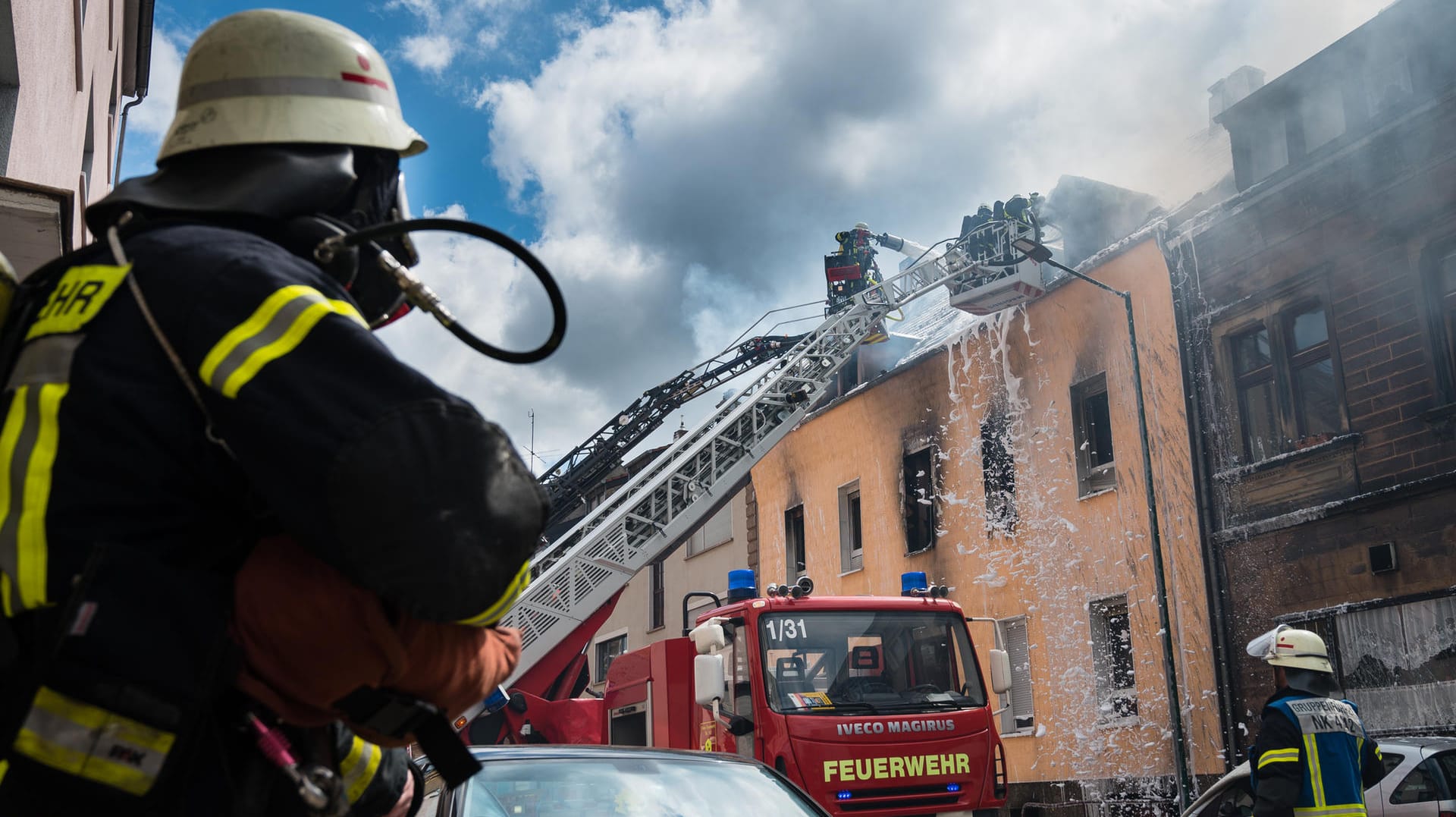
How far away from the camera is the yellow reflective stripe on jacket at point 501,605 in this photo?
1247 mm

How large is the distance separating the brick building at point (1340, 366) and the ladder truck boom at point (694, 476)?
10.8 ft

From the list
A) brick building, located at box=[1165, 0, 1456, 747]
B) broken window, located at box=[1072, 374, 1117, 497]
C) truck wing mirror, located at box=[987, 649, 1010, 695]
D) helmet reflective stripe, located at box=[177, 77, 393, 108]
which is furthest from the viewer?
broken window, located at box=[1072, 374, 1117, 497]

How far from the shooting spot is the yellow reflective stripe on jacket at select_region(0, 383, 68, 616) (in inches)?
46.4

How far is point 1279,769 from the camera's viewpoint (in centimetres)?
535

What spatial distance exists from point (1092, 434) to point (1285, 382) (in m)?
2.87

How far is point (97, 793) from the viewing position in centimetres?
117

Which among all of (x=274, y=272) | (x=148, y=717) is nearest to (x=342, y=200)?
(x=274, y=272)

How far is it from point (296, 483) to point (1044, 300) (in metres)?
15.8

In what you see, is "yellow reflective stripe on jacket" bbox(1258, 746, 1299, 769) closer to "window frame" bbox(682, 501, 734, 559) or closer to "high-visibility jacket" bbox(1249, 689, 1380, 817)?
"high-visibility jacket" bbox(1249, 689, 1380, 817)

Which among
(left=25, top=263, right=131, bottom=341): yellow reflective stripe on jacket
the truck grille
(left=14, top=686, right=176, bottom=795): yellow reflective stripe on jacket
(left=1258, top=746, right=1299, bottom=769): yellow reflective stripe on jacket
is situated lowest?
the truck grille

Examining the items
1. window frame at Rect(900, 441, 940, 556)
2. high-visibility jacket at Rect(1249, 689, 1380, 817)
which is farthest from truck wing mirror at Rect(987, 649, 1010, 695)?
window frame at Rect(900, 441, 940, 556)

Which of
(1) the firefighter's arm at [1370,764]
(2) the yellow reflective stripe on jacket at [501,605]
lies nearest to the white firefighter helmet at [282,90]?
(2) the yellow reflective stripe on jacket at [501,605]

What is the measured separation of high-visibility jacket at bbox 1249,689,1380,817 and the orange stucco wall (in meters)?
7.89

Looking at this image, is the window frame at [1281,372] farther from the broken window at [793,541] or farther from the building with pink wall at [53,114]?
the building with pink wall at [53,114]
